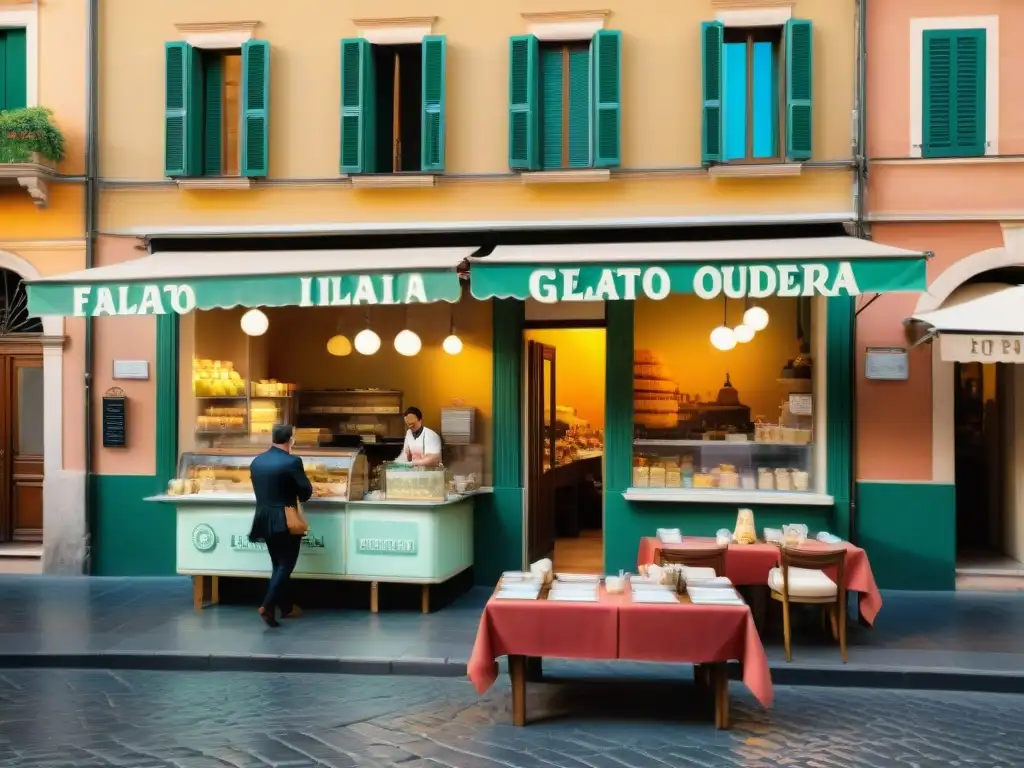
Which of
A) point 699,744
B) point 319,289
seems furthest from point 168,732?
point 319,289

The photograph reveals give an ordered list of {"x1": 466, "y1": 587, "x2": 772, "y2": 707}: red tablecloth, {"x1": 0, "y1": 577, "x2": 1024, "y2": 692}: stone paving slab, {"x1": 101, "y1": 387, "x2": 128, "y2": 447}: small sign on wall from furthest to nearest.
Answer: {"x1": 101, "y1": 387, "x2": 128, "y2": 447}: small sign on wall, {"x1": 0, "y1": 577, "x2": 1024, "y2": 692}: stone paving slab, {"x1": 466, "y1": 587, "x2": 772, "y2": 707}: red tablecloth

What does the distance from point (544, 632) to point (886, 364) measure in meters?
5.79

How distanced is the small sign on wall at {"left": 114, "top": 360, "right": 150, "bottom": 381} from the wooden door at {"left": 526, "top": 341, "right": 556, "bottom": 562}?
4.50m

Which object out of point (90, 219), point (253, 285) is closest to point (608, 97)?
point (253, 285)

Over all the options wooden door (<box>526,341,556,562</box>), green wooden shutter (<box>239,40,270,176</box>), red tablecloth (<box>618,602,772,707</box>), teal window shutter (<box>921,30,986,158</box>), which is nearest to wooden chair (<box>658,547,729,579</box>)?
red tablecloth (<box>618,602,772,707</box>)

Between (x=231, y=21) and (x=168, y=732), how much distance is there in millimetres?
8183

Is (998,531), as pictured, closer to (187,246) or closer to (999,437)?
(999,437)

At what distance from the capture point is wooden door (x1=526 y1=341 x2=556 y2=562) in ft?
36.4

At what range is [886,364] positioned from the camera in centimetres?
997

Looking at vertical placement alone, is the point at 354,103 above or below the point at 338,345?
above

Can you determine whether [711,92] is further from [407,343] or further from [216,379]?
[216,379]

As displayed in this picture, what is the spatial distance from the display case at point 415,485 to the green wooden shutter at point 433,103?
11.4 ft

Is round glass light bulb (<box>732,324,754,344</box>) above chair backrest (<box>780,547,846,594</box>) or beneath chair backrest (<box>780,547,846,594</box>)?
above

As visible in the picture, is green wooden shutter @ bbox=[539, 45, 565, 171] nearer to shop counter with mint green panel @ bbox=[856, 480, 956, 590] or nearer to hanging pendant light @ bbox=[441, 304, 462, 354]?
hanging pendant light @ bbox=[441, 304, 462, 354]
